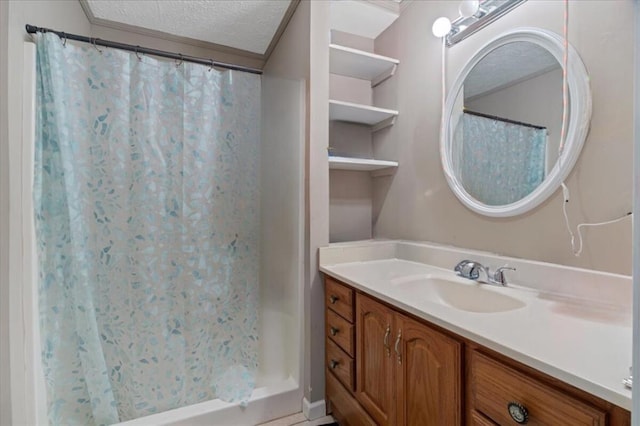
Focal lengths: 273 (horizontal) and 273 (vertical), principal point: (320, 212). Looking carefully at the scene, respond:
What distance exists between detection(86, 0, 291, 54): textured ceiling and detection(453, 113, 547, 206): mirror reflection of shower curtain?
1340 mm

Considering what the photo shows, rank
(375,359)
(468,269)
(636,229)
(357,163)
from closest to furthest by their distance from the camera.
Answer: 1. (636,229)
2. (375,359)
3. (468,269)
4. (357,163)

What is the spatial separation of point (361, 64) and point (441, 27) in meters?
0.54

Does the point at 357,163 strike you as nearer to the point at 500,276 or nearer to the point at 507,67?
the point at 507,67

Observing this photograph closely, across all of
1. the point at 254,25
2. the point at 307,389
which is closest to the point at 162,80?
the point at 254,25

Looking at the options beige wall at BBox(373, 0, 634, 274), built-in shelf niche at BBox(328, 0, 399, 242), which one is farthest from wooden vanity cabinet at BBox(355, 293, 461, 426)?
built-in shelf niche at BBox(328, 0, 399, 242)

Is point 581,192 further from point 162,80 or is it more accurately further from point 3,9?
point 3,9

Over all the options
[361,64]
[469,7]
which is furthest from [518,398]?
[361,64]

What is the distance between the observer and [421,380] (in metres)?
0.87

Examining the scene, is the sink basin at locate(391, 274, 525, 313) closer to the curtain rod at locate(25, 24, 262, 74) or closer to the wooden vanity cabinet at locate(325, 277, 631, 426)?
the wooden vanity cabinet at locate(325, 277, 631, 426)

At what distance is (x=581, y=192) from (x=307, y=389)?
1.57m

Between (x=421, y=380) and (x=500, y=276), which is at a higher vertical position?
(x=500, y=276)

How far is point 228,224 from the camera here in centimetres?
164

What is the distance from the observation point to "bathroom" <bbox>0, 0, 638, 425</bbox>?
930 millimetres

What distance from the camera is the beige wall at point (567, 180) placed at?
2.94ft
